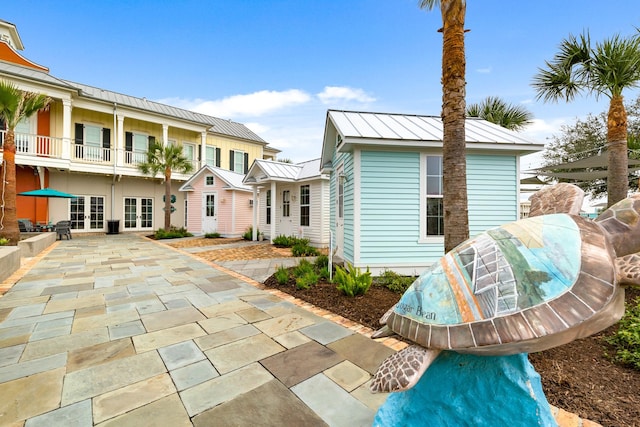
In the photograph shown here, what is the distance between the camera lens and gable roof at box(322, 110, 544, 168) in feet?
17.6

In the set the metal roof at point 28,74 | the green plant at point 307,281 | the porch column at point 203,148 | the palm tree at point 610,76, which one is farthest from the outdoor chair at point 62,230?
the palm tree at point 610,76

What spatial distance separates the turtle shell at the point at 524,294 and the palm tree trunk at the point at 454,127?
2.15m

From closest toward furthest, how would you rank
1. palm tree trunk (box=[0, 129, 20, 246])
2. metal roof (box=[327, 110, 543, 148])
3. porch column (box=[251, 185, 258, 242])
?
1. metal roof (box=[327, 110, 543, 148])
2. palm tree trunk (box=[0, 129, 20, 246])
3. porch column (box=[251, 185, 258, 242])

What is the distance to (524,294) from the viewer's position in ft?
3.56

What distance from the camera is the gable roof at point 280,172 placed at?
11234mm

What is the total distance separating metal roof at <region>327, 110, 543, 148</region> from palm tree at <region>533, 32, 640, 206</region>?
1.81m

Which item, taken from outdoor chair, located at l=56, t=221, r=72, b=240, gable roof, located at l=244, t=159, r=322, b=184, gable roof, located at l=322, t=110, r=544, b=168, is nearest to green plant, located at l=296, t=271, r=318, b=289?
gable roof, located at l=322, t=110, r=544, b=168

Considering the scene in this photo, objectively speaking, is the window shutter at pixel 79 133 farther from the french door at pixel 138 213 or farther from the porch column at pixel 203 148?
the porch column at pixel 203 148

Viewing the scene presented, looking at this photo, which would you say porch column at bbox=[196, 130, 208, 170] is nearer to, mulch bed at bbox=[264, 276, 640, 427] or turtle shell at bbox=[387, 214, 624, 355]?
mulch bed at bbox=[264, 276, 640, 427]

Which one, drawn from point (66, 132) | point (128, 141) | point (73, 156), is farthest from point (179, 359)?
point (128, 141)

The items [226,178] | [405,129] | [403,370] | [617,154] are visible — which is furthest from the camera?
[226,178]

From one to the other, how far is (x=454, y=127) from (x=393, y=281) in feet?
9.56

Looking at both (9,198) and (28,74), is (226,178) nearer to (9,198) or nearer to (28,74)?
(9,198)

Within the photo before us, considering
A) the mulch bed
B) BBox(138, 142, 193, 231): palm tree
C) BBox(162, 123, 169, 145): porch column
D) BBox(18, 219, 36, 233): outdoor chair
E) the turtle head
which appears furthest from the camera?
BBox(162, 123, 169, 145): porch column
